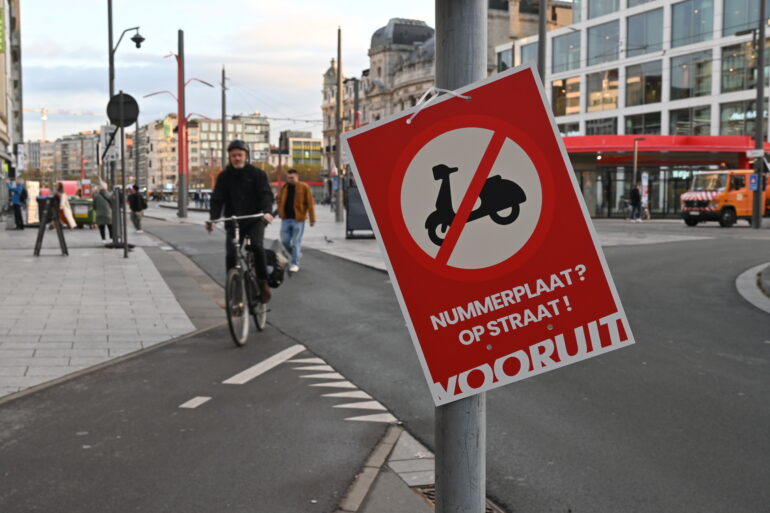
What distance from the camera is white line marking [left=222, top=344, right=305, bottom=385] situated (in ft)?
19.9

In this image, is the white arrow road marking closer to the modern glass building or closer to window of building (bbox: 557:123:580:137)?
the modern glass building

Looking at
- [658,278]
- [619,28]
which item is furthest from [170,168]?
[658,278]

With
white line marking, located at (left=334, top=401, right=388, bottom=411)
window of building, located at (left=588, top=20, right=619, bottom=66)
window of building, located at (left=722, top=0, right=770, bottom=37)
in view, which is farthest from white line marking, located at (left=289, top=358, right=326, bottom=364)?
window of building, located at (left=588, top=20, right=619, bottom=66)

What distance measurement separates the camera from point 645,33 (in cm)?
5044

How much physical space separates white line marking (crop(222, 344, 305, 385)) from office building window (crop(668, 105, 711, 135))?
44.6m

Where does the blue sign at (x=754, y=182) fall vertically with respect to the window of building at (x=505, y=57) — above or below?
below

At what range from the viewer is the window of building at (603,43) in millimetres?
52875

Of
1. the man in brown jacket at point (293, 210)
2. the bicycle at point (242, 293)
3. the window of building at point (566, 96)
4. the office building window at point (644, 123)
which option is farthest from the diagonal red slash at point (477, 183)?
the window of building at point (566, 96)

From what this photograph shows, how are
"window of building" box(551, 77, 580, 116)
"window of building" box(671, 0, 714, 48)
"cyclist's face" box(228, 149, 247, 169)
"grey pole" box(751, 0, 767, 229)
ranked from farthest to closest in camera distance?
1. "window of building" box(551, 77, 580, 116)
2. "window of building" box(671, 0, 714, 48)
3. "grey pole" box(751, 0, 767, 229)
4. "cyclist's face" box(228, 149, 247, 169)

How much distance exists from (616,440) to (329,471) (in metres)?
1.59

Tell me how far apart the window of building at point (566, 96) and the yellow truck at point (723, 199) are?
26.3 meters

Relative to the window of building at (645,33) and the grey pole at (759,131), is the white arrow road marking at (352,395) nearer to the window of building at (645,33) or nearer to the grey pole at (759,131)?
the grey pole at (759,131)

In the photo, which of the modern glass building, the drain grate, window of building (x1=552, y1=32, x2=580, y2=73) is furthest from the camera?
window of building (x1=552, y1=32, x2=580, y2=73)

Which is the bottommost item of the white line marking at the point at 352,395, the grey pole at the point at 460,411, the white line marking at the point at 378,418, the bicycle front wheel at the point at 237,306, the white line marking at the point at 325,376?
the white line marking at the point at 325,376
